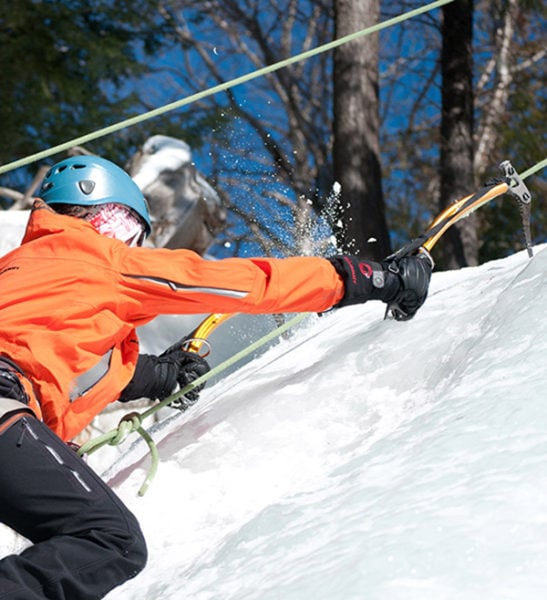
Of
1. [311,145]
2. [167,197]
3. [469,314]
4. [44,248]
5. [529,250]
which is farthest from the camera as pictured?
[311,145]

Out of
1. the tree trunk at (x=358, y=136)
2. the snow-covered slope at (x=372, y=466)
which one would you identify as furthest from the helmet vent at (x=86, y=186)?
the tree trunk at (x=358, y=136)

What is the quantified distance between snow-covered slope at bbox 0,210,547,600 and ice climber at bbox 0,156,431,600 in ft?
0.66

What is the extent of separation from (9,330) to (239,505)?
78cm

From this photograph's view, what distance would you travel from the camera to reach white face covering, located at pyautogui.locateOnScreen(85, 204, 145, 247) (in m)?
2.99

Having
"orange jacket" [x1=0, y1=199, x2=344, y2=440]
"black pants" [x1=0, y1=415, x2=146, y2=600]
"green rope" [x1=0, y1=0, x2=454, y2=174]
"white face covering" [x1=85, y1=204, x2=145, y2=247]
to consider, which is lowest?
"black pants" [x1=0, y1=415, x2=146, y2=600]

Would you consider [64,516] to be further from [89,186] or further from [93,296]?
[89,186]

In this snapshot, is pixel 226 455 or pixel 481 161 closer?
pixel 226 455

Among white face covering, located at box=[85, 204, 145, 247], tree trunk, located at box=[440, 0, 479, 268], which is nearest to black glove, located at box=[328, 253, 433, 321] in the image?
white face covering, located at box=[85, 204, 145, 247]

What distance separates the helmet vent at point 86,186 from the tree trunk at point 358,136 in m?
4.74

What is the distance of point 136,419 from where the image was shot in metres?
3.21

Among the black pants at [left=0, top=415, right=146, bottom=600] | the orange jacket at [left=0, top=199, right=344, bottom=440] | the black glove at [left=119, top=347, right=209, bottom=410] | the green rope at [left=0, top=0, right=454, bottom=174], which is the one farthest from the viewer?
the black glove at [left=119, top=347, right=209, bottom=410]

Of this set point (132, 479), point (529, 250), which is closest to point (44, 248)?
point (132, 479)

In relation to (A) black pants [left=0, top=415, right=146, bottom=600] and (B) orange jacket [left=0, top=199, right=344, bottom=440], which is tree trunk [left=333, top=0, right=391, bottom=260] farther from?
(A) black pants [left=0, top=415, right=146, bottom=600]

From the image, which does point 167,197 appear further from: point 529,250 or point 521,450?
point 521,450
